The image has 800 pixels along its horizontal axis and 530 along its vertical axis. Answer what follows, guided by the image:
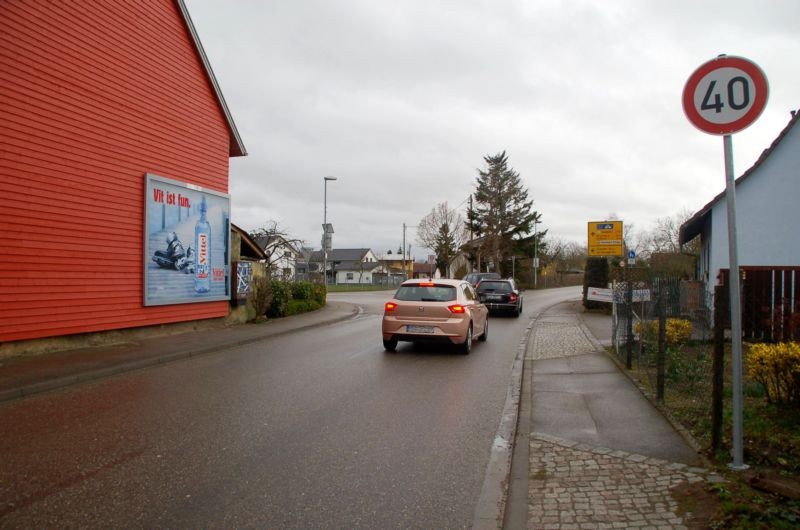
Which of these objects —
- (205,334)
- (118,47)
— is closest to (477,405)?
(205,334)

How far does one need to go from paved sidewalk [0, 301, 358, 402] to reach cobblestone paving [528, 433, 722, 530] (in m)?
6.63

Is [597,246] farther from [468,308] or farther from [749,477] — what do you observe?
[749,477]

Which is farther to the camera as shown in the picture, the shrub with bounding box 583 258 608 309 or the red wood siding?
the shrub with bounding box 583 258 608 309

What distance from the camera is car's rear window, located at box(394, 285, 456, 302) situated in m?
11.4

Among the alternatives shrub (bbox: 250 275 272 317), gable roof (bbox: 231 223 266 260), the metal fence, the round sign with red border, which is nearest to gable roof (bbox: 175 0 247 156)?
gable roof (bbox: 231 223 266 260)

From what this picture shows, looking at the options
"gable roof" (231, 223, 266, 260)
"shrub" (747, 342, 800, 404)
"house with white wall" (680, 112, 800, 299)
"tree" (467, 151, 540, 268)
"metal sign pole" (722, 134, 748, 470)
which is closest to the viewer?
"metal sign pole" (722, 134, 748, 470)

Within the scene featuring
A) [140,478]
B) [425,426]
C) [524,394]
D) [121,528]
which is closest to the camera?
[121,528]

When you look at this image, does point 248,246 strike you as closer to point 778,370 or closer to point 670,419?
point 670,419

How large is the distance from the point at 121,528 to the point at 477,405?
4.50 m

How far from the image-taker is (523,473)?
455cm

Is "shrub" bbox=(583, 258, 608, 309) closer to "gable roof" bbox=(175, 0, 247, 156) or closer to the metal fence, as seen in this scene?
the metal fence

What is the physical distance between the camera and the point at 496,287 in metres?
22.6

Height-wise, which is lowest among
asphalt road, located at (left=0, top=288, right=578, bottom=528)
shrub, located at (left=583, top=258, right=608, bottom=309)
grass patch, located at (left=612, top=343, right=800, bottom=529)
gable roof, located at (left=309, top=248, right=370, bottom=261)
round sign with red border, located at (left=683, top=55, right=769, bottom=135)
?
asphalt road, located at (left=0, top=288, right=578, bottom=528)

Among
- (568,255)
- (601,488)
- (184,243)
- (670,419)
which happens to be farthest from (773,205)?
(568,255)
